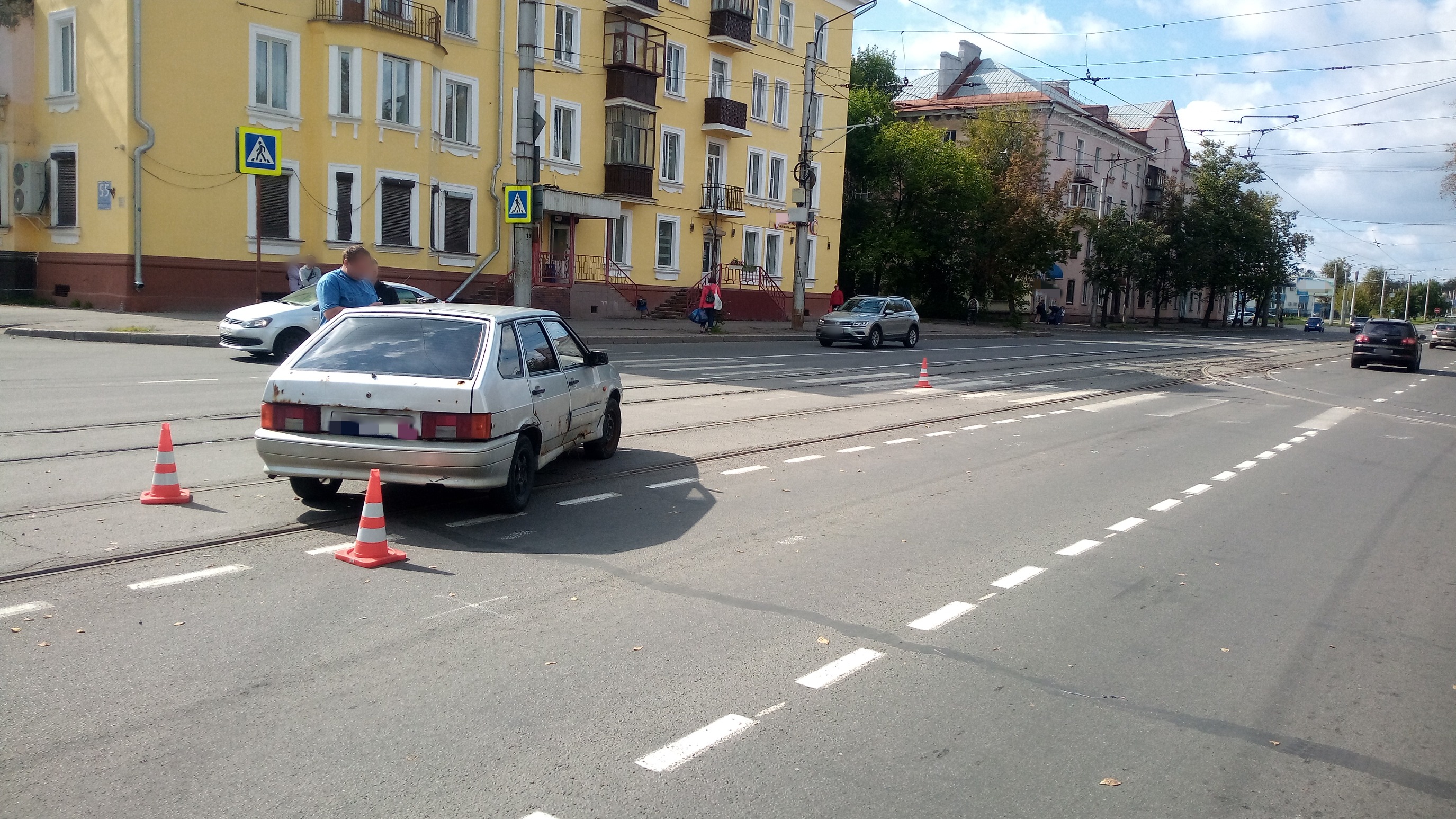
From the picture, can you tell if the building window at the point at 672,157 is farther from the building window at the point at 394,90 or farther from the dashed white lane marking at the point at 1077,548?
the dashed white lane marking at the point at 1077,548

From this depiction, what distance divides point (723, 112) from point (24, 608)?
37.4 meters

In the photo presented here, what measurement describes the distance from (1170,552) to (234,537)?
6149 millimetres

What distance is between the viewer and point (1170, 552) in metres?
7.56

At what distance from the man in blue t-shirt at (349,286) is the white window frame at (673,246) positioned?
30006mm

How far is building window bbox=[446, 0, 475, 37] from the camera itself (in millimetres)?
31406

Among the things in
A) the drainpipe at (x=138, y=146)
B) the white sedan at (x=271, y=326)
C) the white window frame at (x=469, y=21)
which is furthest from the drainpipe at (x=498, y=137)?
the white sedan at (x=271, y=326)

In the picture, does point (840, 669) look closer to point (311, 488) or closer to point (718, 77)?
point (311, 488)

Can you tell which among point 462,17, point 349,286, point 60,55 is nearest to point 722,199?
point 462,17

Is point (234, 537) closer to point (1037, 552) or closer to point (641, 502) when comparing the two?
point (641, 502)

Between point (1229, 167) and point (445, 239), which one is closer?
point (445, 239)

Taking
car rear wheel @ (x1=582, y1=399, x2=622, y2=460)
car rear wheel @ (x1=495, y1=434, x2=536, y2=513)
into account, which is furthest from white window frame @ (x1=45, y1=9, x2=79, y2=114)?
car rear wheel @ (x1=495, y1=434, x2=536, y2=513)

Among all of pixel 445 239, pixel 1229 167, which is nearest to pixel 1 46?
pixel 445 239

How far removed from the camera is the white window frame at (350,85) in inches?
1109

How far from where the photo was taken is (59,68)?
26797mm
